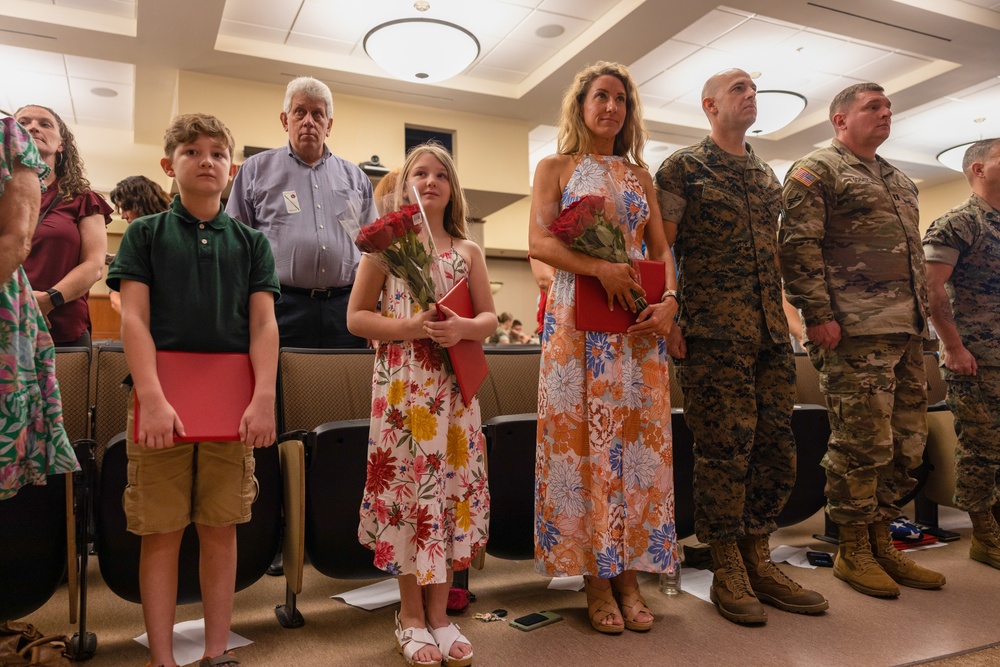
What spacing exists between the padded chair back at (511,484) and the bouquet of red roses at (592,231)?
22.5 inches

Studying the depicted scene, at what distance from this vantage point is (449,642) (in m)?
1.72

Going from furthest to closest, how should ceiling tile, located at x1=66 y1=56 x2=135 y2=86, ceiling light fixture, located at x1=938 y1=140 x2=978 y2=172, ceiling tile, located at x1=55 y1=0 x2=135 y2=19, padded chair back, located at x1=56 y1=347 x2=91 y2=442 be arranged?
1. ceiling light fixture, located at x1=938 y1=140 x2=978 y2=172
2. ceiling tile, located at x1=66 y1=56 x2=135 y2=86
3. ceiling tile, located at x1=55 y1=0 x2=135 y2=19
4. padded chair back, located at x1=56 y1=347 x2=91 y2=442

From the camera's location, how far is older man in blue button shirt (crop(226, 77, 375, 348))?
2648 mm

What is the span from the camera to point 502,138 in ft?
27.5

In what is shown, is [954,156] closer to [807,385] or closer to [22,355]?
[807,385]

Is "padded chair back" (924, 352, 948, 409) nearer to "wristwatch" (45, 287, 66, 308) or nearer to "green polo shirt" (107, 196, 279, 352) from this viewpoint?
"green polo shirt" (107, 196, 279, 352)

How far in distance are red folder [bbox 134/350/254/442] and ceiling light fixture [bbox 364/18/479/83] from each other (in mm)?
4833

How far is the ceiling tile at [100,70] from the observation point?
6938 millimetres

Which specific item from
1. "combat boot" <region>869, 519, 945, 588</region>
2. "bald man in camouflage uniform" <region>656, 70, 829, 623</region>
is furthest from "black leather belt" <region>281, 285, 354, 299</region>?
"combat boot" <region>869, 519, 945, 588</region>

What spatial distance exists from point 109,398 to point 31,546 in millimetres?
521

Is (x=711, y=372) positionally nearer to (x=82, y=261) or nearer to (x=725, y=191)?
(x=725, y=191)

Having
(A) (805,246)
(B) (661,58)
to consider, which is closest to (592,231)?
(A) (805,246)

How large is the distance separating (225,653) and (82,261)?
1.39 metres

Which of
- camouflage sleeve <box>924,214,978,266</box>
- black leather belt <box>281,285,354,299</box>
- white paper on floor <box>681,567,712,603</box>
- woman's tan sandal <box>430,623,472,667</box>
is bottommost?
white paper on floor <box>681,567,712,603</box>
